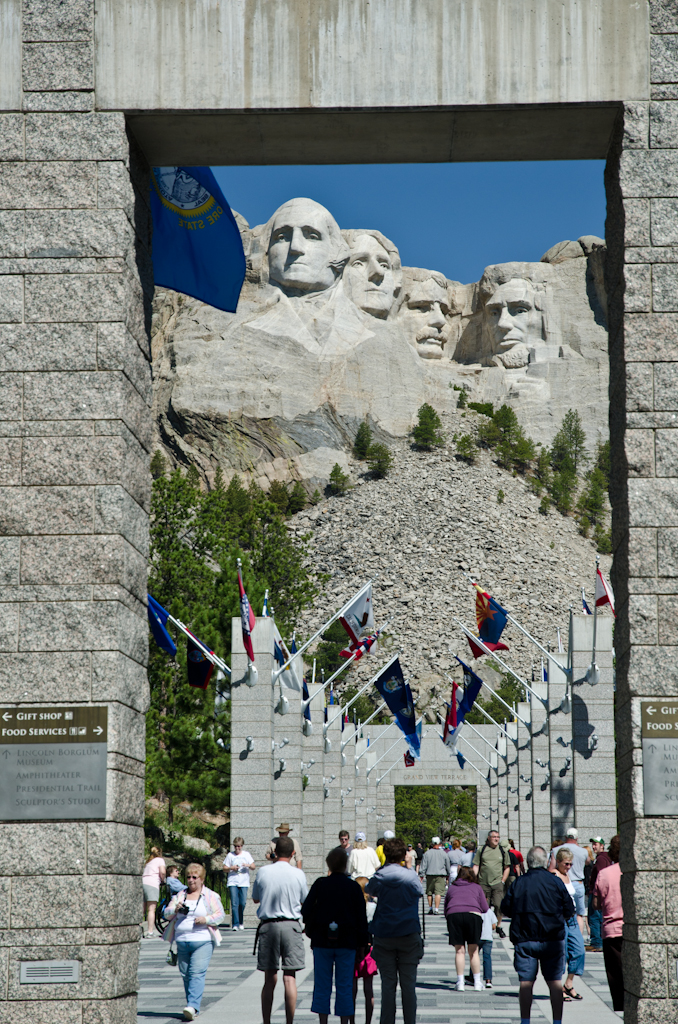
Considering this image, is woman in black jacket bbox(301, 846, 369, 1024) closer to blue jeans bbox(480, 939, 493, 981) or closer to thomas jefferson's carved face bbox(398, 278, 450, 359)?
blue jeans bbox(480, 939, 493, 981)

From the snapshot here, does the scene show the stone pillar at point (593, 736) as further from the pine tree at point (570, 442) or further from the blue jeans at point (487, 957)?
the pine tree at point (570, 442)

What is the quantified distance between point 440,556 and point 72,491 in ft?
328

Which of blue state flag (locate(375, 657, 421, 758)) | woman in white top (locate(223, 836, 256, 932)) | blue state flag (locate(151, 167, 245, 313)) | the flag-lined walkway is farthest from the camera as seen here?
blue state flag (locate(375, 657, 421, 758))

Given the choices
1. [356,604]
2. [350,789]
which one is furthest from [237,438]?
[356,604]

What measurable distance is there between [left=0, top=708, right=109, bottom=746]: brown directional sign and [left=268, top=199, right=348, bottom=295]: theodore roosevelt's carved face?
114218 millimetres

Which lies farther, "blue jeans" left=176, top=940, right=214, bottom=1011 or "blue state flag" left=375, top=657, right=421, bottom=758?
"blue state flag" left=375, top=657, right=421, bottom=758

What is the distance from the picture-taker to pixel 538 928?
35.6 feet

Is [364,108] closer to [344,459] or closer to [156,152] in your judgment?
[156,152]

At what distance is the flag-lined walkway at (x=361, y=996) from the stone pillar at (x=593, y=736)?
6.85m

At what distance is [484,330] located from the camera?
137500 mm

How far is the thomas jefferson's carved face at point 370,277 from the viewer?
12912cm

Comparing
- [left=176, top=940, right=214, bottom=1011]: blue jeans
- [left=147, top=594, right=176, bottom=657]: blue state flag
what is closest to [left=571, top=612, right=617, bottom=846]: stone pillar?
[left=147, top=594, right=176, bottom=657]: blue state flag

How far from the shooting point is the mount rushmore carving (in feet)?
355

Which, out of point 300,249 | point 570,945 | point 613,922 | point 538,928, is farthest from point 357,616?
point 300,249
